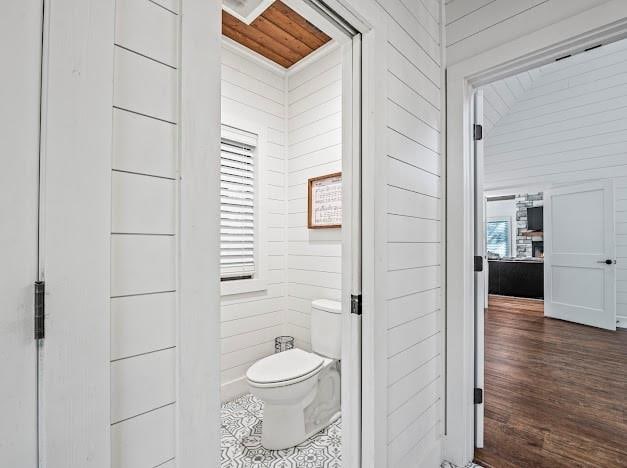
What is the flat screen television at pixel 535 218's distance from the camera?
7.39m

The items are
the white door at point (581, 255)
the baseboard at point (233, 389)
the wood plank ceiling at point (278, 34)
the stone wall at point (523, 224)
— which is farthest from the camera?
the stone wall at point (523, 224)

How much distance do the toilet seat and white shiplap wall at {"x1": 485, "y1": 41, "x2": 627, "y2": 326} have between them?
4.85 meters

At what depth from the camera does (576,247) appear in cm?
486

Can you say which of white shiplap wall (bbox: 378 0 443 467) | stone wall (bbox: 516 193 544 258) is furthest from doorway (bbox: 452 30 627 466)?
stone wall (bbox: 516 193 544 258)

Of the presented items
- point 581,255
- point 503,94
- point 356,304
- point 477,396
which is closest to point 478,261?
point 477,396

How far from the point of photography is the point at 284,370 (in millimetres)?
1980

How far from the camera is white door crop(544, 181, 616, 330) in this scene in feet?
14.6

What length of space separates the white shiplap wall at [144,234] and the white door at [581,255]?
18.5 feet

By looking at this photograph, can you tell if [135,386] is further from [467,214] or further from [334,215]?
[334,215]

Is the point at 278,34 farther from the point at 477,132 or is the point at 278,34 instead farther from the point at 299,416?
the point at 299,416

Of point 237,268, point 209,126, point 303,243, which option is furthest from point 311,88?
point 209,126

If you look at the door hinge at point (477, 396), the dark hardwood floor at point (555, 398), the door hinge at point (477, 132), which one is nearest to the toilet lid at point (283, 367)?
the door hinge at point (477, 396)

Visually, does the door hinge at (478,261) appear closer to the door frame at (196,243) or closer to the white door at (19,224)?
the door frame at (196,243)

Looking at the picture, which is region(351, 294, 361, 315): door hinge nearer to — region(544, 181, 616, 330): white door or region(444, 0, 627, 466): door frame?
region(444, 0, 627, 466): door frame
